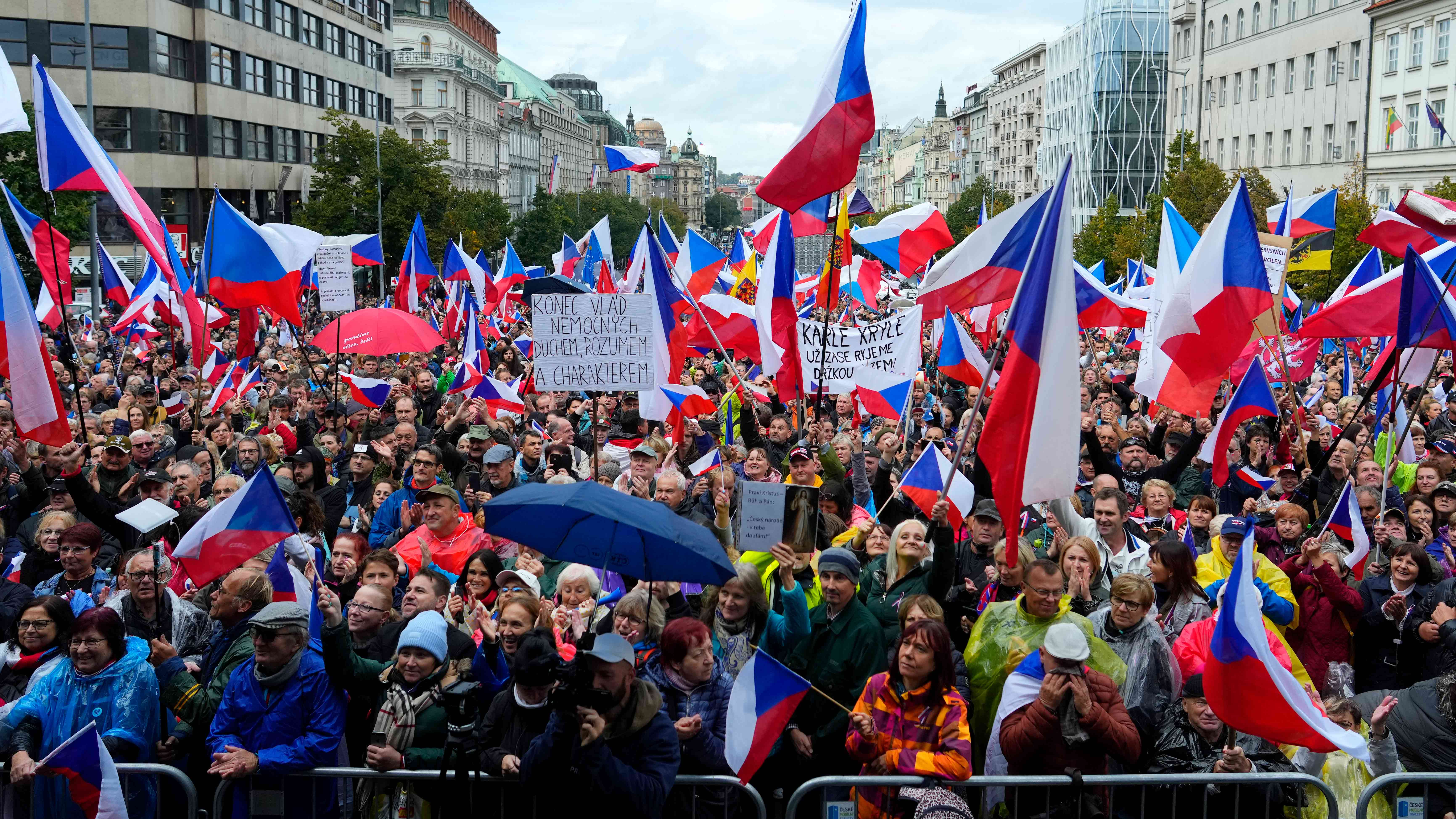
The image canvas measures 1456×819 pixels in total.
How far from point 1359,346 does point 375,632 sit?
61.0 ft

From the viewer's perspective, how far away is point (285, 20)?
53.7 meters

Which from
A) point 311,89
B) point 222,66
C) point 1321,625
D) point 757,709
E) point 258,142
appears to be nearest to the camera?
point 757,709

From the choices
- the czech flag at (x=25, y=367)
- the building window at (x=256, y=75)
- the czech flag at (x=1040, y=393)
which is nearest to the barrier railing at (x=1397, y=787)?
the czech flag at (x=1040, y=393)

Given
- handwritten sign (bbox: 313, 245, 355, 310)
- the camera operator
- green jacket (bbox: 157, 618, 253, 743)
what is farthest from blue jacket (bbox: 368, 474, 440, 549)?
handwritten sign (bbox: 313, 245, 355, 310)

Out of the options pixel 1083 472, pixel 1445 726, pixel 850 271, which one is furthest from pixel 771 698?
pixel 850 271

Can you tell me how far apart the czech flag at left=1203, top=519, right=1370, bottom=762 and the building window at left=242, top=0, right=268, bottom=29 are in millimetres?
52091

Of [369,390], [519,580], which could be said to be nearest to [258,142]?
[369,390]

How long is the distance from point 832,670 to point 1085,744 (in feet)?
3.72

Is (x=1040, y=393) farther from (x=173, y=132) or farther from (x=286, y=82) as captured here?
(x=286, y=82)

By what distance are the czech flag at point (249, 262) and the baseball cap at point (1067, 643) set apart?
7.82m

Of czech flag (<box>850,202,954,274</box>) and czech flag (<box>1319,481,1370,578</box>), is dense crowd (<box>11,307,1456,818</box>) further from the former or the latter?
czech flag (<box>850,202,954,274</box>)

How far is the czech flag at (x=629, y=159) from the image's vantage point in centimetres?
1791

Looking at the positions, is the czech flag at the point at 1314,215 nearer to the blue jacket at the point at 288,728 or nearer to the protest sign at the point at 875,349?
the protest sign at the point at 875,349

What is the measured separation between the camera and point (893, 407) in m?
10.8
